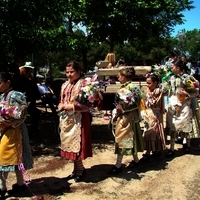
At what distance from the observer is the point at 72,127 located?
5562mm

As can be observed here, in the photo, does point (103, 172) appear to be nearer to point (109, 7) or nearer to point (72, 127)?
point (72, 127)

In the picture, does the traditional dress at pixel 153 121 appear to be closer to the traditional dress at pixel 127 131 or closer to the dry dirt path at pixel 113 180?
the dry dirt path at pixel 113 180

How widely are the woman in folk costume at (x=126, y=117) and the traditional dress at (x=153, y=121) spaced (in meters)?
0.60

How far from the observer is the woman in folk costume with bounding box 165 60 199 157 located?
6.94 metres

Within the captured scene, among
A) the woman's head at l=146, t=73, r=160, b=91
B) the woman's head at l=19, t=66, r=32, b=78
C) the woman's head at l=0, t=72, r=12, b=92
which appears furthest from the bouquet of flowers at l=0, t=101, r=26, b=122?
the woman's head at l=19, t=66, r=32, b=78

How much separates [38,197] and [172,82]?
11.1ft

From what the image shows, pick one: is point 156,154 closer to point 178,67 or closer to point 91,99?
point 178,67

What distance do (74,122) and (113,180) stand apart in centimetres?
109

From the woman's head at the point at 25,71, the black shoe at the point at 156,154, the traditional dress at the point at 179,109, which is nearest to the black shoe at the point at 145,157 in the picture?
the black shoe at the point at 156,154

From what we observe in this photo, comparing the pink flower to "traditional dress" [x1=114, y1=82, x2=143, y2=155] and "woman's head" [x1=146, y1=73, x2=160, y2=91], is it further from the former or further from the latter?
"woman's head" [x1=146, y1=73, x2=160, y2=91]

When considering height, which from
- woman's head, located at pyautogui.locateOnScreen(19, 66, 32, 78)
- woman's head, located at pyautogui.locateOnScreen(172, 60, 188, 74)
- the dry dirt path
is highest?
woman's head, located at pyautogui.locateOnScreen(19, 66, 32, 78)

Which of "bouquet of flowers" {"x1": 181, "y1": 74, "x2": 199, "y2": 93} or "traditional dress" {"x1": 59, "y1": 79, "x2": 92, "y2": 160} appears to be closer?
"traditional dress" {"x1": 59, "y1": 79, "x2": 92, "y2": 160}

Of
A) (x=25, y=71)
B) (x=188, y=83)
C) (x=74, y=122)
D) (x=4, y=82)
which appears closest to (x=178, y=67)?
(x=188, y=83)

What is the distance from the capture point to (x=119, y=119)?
19.6 ft
